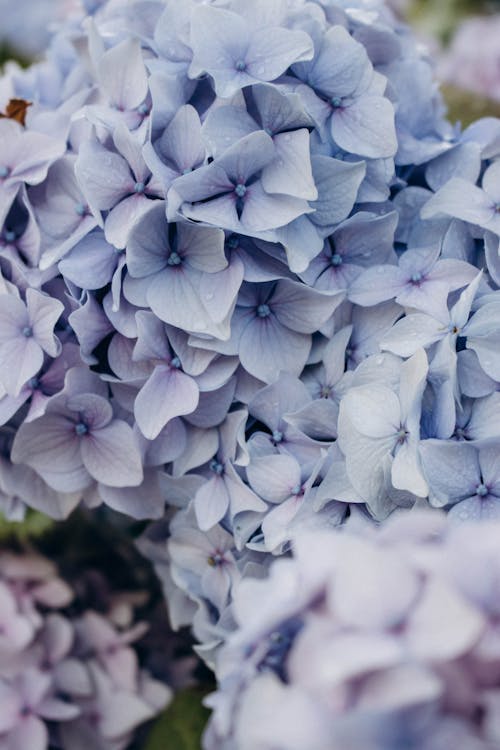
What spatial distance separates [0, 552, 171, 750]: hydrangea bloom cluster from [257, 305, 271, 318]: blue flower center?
32 cm

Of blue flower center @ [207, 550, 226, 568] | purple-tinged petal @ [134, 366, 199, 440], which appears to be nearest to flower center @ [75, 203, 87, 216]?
purple-tinged petal @ [134, 366, 199, 440]

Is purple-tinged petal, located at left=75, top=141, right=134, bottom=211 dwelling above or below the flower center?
above

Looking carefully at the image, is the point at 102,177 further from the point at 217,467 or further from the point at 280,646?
the point at 280,646

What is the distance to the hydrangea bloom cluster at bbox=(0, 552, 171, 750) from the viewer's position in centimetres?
73

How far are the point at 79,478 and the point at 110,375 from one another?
7 centimetres

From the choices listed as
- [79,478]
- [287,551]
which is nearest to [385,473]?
[287,551]

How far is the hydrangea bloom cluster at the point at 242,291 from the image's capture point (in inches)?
21.3

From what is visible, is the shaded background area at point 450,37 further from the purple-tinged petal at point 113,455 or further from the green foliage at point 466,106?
the purple-tinged petal at point 113,455

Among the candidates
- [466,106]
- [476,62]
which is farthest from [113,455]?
[476,62]

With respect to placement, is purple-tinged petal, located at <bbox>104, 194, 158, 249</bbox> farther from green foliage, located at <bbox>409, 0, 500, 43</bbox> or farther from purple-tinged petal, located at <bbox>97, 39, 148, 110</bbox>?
green foliage, located at <bbox>409, 0, 500, 43</bbox>

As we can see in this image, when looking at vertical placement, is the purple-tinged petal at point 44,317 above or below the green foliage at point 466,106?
above

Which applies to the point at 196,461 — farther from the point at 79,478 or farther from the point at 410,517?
the point at 410,517

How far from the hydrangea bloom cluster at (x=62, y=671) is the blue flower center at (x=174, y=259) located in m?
0.32

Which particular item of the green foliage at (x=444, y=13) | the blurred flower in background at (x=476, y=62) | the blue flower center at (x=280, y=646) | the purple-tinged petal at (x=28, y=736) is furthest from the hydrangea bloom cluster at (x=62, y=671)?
the green foliage at (x=444, y=13)
